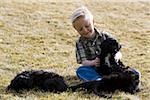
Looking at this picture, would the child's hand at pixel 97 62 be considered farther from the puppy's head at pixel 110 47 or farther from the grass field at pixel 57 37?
the grass field at pixel 57 37

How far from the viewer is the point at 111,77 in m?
5.41

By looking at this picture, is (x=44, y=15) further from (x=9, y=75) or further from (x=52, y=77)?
(x=52, y=77)

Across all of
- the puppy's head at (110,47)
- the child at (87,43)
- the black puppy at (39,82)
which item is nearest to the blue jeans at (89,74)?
the child at (87,43)

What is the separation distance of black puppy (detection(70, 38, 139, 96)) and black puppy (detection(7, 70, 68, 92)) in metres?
0.19

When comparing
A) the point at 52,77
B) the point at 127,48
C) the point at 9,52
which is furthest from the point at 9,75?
the point at 127,48

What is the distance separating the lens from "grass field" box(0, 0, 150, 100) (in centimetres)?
593

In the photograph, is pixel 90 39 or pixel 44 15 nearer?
pixel 90 39

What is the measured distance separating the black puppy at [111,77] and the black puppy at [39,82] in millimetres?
194

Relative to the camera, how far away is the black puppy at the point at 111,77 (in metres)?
5.40

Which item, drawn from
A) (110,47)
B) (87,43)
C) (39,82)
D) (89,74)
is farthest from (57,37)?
(39,82)

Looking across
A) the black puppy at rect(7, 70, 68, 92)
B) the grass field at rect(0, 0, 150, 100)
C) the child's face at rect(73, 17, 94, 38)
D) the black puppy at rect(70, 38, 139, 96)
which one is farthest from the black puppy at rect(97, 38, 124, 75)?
the black puppy at rect(7, 70, 68, 92)

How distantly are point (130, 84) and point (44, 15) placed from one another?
18.9 feet

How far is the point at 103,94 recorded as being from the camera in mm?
5316

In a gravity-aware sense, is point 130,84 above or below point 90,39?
below
